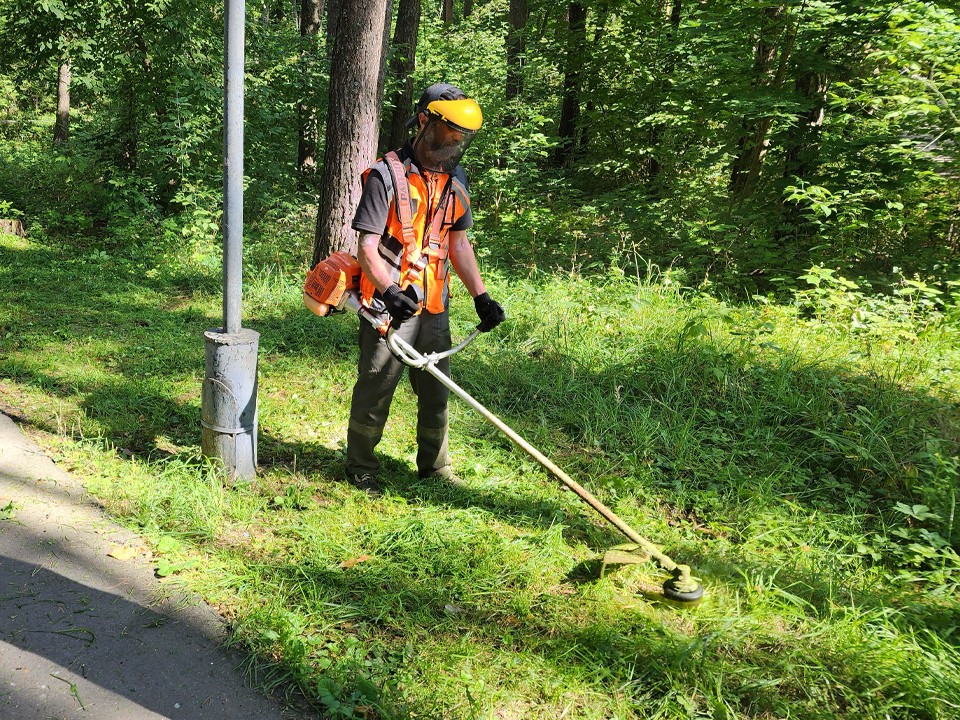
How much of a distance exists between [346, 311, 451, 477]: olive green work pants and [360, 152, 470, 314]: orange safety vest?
6.8 inches

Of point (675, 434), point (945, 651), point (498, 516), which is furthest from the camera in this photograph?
point (675, 434)

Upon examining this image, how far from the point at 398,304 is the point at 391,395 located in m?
0.76

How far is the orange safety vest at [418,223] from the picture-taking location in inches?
147

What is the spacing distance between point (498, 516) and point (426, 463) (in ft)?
2.02

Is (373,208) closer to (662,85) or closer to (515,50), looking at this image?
(662,85)

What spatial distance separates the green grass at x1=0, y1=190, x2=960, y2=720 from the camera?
9.61 ft

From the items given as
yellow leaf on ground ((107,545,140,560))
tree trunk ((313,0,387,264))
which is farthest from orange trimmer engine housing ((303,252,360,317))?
tree trunk ((313,0,387,264))

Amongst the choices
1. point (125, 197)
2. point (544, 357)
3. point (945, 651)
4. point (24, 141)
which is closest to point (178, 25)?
point (125, 197)

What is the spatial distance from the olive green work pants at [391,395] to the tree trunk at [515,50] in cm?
911

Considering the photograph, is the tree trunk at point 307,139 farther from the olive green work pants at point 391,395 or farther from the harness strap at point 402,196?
the olive green work pants at point 391,395

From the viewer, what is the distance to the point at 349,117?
24.2 feet

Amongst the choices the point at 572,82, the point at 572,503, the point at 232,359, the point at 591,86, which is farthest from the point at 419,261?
the point at 572,82

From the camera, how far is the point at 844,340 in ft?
20.4

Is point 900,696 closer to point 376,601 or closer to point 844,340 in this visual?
point 376,601
